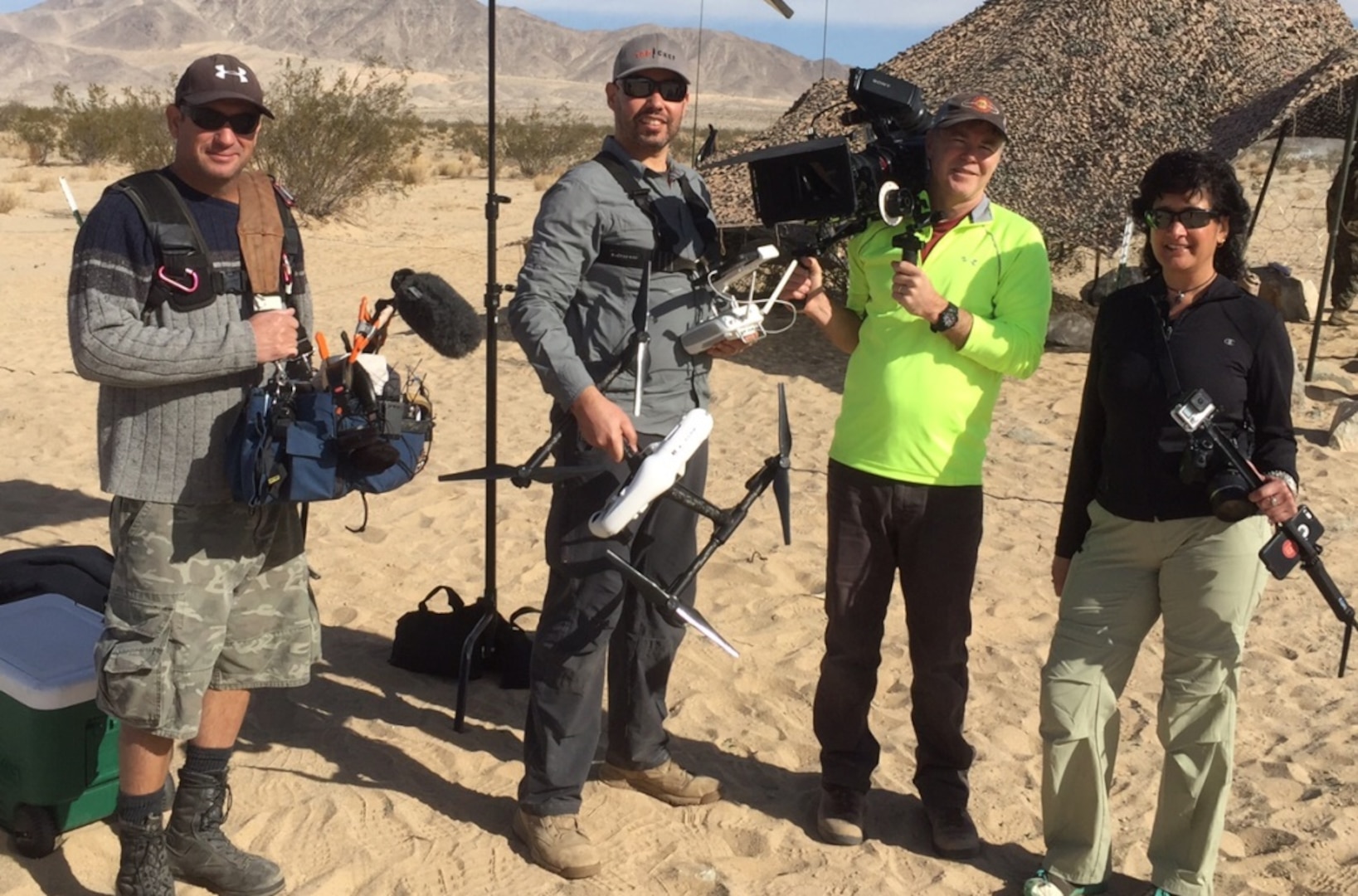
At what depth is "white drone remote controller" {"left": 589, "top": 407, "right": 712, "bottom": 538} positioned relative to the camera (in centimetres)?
281

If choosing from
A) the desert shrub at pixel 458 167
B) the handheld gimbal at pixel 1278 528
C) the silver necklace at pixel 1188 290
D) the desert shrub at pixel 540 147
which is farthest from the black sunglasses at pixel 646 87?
the desert shrub at pixel 540 147

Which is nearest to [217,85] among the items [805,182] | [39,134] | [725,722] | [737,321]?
[737,321]

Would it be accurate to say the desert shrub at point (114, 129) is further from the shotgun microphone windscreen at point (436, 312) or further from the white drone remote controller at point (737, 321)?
the white drone remote controller at point (737, 321)

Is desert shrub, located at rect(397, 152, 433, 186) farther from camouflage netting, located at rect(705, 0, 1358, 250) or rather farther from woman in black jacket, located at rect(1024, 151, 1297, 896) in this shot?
woman in black jacket, located at rect(1024, 151, 1297, 896)

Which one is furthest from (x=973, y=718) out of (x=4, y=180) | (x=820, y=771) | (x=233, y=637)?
(x=4, y=180)

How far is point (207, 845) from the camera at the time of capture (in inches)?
124

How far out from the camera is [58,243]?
45.5 ft

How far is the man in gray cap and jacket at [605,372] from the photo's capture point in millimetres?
3076

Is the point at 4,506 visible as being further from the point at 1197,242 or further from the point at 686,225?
the point at 1197,242

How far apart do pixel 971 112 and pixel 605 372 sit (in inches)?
40.8

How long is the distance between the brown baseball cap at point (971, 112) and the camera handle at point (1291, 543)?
836mm

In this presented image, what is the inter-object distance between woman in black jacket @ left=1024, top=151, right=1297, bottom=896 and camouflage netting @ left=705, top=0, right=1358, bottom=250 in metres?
6.47

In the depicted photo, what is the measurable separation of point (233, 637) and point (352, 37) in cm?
12425

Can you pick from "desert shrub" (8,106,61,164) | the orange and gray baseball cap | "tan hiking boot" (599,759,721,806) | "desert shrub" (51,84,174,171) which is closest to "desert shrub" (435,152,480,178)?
"desert shrub" (51,84,174,171)
